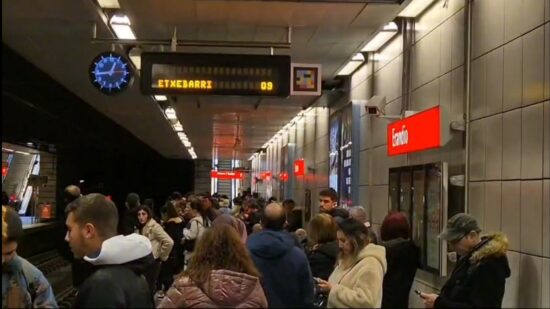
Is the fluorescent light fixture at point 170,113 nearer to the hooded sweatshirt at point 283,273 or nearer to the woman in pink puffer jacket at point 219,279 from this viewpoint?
the hooded sweatshirt at point 283,273

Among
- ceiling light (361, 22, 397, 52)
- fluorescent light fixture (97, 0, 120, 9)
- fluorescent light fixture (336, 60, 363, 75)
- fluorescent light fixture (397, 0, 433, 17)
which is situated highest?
fluorescent light fixture (397, 0, 433, 17)

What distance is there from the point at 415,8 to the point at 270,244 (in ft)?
16.5

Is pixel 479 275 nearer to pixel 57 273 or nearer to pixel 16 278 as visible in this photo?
pixel 16 278

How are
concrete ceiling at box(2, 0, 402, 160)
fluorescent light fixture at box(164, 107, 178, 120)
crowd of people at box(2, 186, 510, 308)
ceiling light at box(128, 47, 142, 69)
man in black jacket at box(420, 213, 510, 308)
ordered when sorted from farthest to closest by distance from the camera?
fluorescent light fixture at box(164, 107, 178, 120) → ceiling light at box(128, 47, 142, 69) → concrete ceiling at box(2, 0, 402, 160) → man in black jacket at box(420, 213, 510, 308) → crowd of people at box(2, 186, 510, 308)

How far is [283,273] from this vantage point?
438 cm

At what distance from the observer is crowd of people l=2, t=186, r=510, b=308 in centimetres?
285

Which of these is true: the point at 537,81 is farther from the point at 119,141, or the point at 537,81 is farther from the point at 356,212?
the point at 119,141

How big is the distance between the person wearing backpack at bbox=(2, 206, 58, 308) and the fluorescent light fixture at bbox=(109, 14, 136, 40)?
5.04 metres

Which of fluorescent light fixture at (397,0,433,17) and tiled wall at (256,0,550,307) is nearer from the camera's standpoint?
tiled wall at (256,0,550,307)

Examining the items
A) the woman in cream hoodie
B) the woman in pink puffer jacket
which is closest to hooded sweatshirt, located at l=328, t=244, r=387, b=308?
the woman in cream hoodie

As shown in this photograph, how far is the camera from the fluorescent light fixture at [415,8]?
8.22 metres

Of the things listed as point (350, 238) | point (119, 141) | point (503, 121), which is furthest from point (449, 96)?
point (119, 141)

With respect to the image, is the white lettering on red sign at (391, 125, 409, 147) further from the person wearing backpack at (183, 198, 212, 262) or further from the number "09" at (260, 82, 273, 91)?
the person wearing backpack at (183, 198, 212, 262)

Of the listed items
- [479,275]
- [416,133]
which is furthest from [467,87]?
[479,275]
